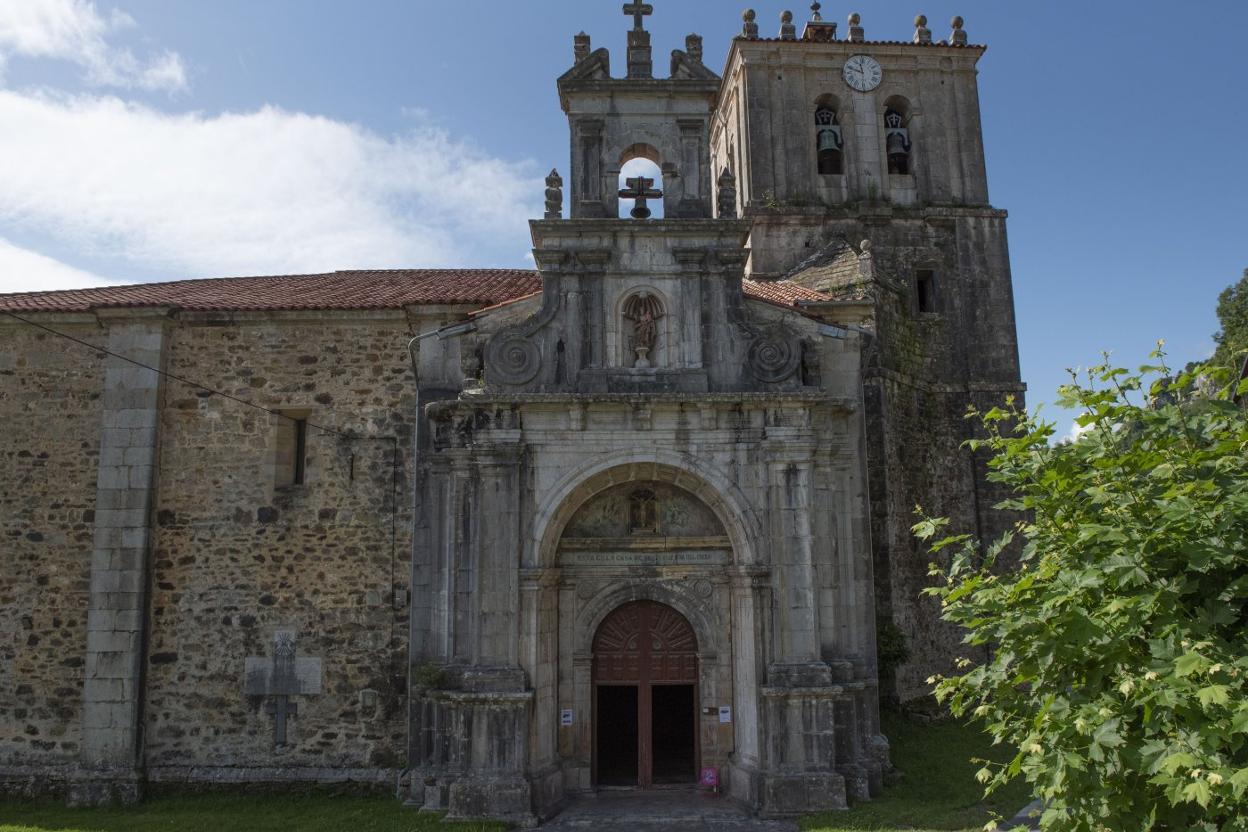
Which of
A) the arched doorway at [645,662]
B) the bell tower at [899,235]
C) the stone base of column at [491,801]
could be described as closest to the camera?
the stone base of column at [491,801]

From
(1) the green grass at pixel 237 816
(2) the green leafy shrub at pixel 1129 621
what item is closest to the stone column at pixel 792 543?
(1) the green grass at pixel 237 816

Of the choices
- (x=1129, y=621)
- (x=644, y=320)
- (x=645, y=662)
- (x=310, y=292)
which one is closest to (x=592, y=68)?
(x=644, y=320)

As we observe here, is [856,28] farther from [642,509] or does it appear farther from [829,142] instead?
[642,509]

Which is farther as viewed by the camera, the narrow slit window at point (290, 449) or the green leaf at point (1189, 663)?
the narrow slit window at point (290, 449)

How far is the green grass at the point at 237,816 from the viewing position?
11266mm

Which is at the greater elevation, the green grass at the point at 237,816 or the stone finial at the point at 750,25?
the stone finial at the point at 750,25

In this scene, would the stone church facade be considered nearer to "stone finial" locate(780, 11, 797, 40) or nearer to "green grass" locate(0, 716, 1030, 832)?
"green grass" locate(0, 716, 1030, 832)

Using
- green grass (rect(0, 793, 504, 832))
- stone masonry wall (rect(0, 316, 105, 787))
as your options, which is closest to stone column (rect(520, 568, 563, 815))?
green grass (rect(0, 793, 504, 832))

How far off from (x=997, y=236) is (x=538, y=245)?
12.3m

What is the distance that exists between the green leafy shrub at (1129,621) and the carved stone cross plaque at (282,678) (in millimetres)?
10223

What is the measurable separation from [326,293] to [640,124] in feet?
19.4

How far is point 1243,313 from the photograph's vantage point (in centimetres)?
3127

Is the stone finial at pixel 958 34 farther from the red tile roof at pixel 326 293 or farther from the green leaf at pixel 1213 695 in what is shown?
the green leaf at pixel 1213 695

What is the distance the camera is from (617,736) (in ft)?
49.4
